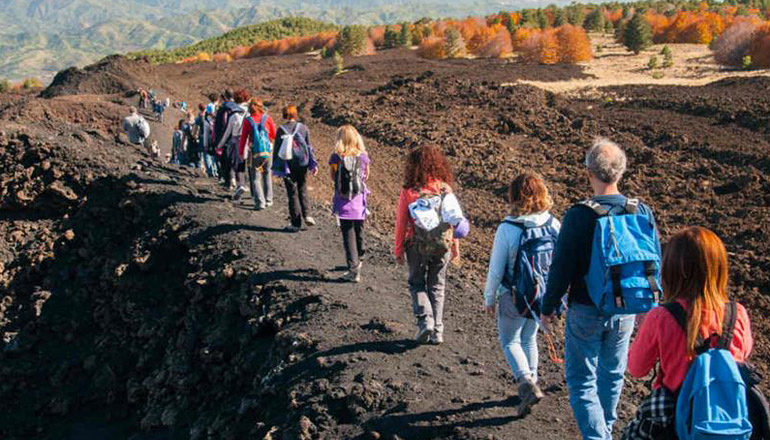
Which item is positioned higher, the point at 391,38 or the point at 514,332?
the point at 391,38

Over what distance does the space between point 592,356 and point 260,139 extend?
6.25 meters

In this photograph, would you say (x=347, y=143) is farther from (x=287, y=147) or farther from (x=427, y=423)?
(x=427, y=423)

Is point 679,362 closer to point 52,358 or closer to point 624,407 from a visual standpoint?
point 624,407

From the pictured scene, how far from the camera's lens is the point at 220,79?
40.7m

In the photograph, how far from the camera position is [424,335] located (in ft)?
18.6

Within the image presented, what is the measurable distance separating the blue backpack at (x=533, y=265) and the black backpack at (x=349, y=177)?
104 inches

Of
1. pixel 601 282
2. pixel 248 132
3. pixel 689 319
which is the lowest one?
pixel 601 282

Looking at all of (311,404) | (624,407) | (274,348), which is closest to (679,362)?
(624,407)

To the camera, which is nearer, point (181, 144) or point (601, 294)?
point (601, 294)

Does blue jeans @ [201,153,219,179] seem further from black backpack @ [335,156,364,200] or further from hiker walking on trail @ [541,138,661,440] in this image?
hiker walking on trail @ [541,138,661,440]

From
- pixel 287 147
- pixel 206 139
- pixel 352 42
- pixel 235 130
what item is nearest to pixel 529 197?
pixel 287 147

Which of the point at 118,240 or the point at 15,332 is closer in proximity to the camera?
the point at 15,332

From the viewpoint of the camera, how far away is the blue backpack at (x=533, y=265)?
4242 millimetres

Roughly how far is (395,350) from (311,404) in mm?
1005
